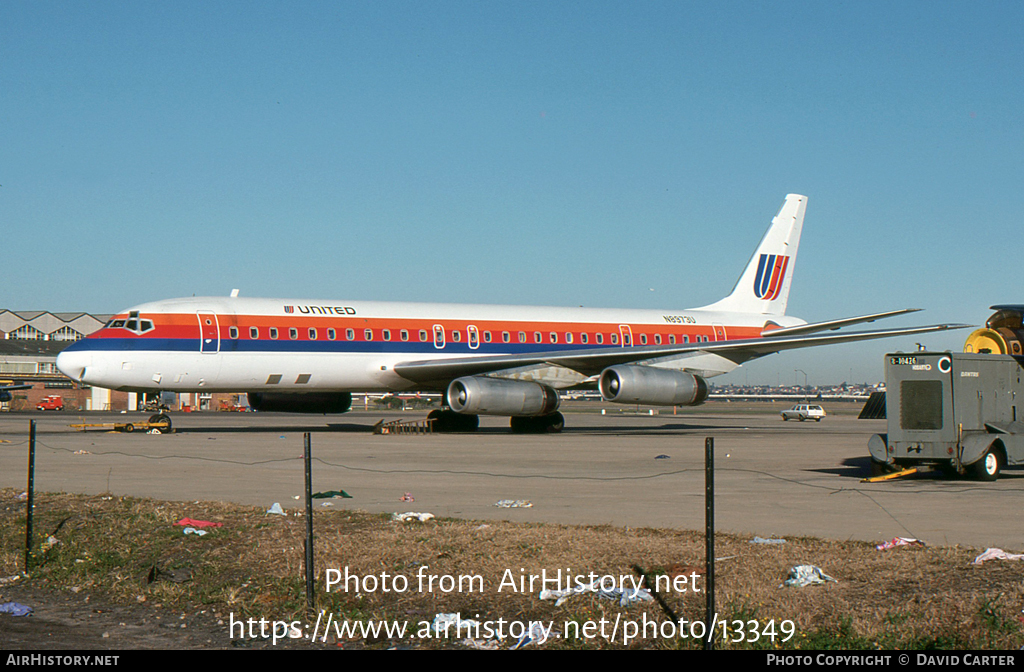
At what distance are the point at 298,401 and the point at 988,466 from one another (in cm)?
2030

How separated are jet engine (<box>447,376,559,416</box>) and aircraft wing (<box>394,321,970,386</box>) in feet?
2.23

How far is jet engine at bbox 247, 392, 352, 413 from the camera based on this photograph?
30078 mm

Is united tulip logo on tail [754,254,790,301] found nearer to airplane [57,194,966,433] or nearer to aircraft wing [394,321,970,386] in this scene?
airplane [57,194,966,433]

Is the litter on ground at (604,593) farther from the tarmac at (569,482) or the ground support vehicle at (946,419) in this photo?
the ground support vehicle at (946,419)

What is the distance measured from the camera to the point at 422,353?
29984mm

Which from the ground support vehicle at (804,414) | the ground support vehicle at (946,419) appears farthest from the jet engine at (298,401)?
the ground support vehicle at (804,414)

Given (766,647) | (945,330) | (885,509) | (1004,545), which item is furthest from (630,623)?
(945,330)

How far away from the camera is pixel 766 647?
6.08 m

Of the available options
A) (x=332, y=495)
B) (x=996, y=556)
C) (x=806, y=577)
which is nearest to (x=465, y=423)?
(x=332, y=495)

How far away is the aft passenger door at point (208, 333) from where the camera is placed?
86.7 feet

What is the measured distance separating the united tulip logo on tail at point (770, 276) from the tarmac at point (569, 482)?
13.8m

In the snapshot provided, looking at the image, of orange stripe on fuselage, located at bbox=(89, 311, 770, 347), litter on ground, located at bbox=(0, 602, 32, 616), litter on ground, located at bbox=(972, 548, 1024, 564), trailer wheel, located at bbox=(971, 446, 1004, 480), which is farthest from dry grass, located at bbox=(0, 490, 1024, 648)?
orange stripe on fuselage, located at bbox=(89, 311, 770, 347)

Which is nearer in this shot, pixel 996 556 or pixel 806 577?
pixel 806 577

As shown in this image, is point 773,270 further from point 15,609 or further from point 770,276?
point 15,609
